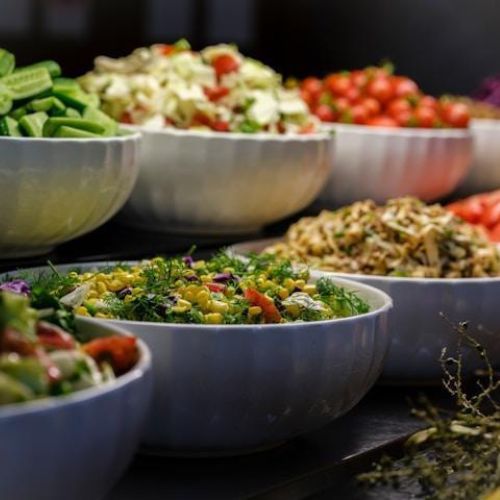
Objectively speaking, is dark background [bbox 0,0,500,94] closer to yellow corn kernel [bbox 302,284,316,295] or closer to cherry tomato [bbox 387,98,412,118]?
cherry tomato [bbox 387,98,412,118]

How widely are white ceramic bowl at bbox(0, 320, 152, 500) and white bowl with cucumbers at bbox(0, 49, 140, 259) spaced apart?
0.59 m

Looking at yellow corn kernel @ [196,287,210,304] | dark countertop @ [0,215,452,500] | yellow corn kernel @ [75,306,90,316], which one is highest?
yellow corn kernel @ [196,287,210,304]

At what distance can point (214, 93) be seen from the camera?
93.9 inches

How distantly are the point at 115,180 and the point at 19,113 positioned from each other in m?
0.16

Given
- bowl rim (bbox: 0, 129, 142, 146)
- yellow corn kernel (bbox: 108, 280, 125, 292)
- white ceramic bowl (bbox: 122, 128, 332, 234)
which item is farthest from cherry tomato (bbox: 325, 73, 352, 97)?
yellow corn kernel (bbox: 108, 280, 125, 292)

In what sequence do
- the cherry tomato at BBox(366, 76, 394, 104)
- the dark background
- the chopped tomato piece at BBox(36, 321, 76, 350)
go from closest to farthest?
the chopped tomato piece at BBox(36, 321, 76, 350), the dark background, the cherry tomato at BBox(366, 76, 394, 104)

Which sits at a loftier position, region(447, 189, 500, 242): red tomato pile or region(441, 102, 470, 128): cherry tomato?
region(441, 102, 470, 128): cherry tomato

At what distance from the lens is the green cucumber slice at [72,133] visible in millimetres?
1872

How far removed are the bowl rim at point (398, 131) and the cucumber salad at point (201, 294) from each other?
933 millimetres

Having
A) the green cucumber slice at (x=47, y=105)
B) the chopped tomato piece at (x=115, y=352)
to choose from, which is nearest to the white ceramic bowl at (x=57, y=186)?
the green cucumber slice at (x=47, y=105)

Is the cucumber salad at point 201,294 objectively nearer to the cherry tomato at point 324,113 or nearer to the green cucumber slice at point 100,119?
the green cucumber slice at point 100,119

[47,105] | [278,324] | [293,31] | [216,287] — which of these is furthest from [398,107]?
[278,324]

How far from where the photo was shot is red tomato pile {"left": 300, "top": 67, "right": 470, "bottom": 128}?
2805mm

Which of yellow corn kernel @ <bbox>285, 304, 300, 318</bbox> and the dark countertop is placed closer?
the dark countertop
